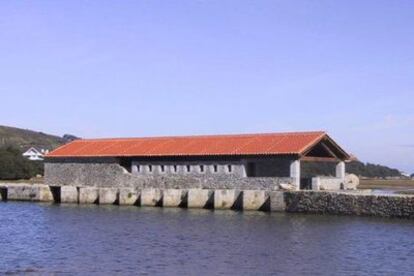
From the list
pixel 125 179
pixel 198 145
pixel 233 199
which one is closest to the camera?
pixel 233 199

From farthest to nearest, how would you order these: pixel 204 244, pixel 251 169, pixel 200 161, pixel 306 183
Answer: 1. pixel 200 161
2. pixel 251 169
3. pixel 306 183
4. pixel 204 244

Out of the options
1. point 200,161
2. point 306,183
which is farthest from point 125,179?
point 306,183

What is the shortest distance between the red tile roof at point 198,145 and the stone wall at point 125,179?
89cm

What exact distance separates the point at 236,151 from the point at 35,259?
83.0 ft

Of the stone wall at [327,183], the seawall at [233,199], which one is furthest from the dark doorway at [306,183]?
the seawall at [233,199]

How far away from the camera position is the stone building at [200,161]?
48.1 metres

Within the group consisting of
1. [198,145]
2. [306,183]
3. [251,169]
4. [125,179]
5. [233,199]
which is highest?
[198,145]

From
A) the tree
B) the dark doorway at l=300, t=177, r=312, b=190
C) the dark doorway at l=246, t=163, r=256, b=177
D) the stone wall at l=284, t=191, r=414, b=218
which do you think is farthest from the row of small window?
the tree

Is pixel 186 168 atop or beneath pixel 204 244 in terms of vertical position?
atop

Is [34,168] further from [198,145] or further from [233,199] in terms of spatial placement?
[233,199]

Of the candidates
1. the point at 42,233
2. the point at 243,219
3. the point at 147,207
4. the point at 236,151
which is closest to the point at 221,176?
the point at 236,151

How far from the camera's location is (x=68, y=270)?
2323 cm

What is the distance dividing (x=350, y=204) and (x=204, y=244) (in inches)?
563

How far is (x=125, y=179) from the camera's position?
54.1 metres
